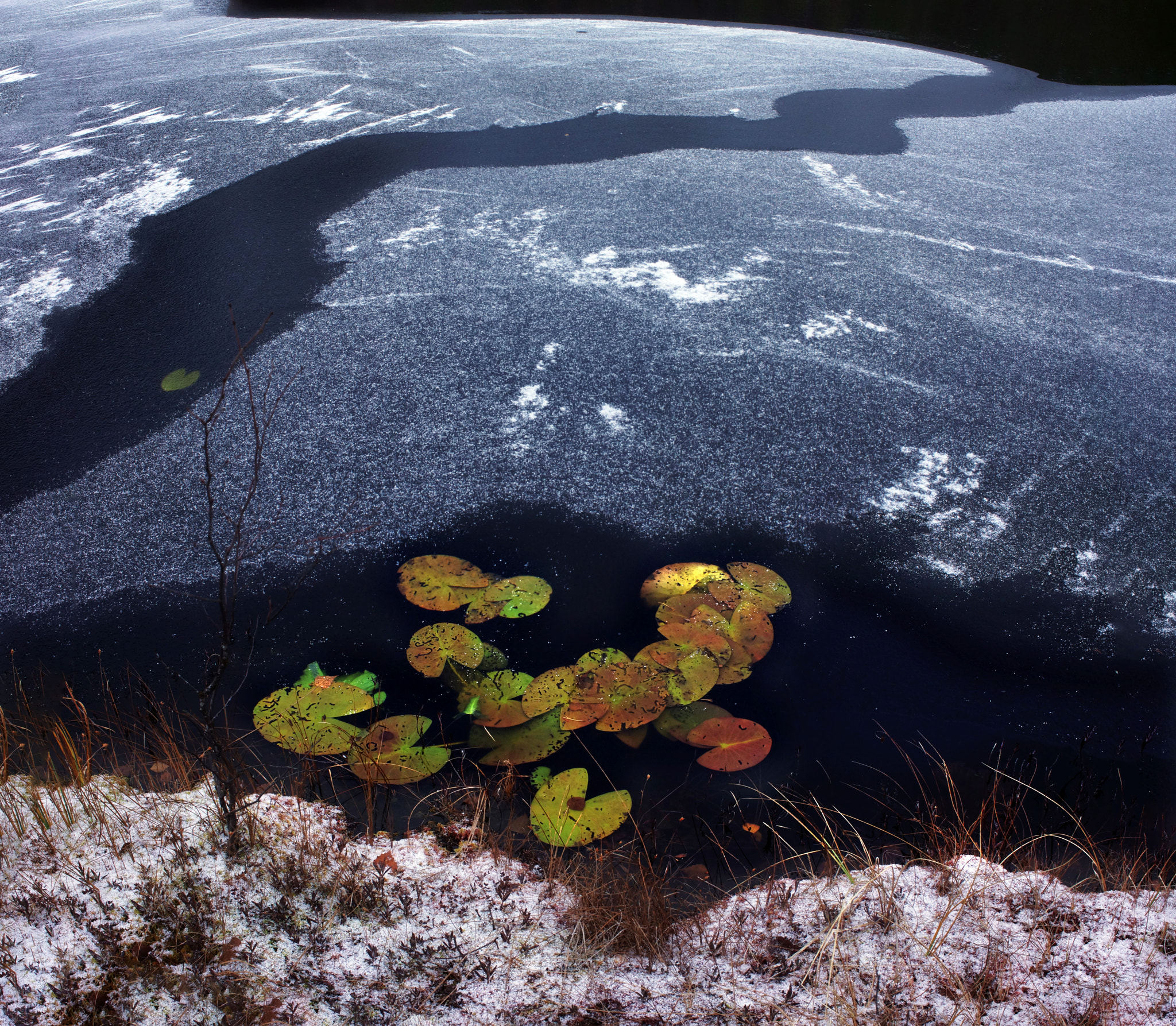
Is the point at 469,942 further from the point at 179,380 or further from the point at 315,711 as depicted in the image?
the point at 179,380

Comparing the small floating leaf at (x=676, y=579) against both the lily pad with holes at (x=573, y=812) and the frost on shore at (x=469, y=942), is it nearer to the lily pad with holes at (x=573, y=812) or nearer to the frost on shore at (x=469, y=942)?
the lily pad with holes at (x=573, y=812)

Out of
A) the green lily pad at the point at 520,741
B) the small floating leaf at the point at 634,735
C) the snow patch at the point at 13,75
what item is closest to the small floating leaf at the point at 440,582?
the green lily pad at the point at 520,741

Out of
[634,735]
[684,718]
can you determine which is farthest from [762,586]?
[634,735]

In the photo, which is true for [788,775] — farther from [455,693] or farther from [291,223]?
[291,223]

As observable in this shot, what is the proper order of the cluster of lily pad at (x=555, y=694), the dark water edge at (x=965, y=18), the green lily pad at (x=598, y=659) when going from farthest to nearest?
the dark water edge at (x=965, y=18)
the green lily pad at (x=598, y=659)
the cluster of lily pad at (x=555, y=694)

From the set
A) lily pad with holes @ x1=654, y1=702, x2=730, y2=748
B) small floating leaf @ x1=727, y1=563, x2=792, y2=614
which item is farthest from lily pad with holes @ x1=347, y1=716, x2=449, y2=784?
small floating leaf @ x1=727, y1=563, x2=792, y2=614
